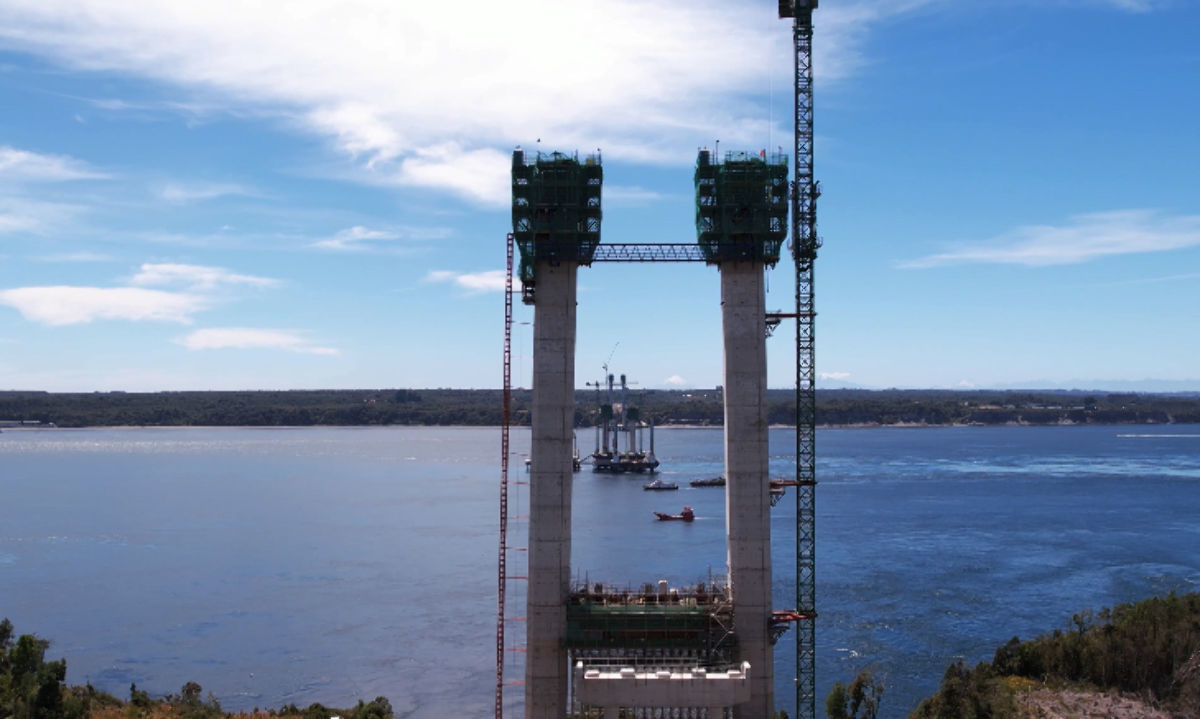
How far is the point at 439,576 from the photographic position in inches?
4040

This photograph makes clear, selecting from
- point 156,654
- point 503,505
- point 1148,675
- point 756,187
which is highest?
point 756,187

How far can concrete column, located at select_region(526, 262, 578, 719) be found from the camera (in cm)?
4497

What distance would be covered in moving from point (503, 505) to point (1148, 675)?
114 feet

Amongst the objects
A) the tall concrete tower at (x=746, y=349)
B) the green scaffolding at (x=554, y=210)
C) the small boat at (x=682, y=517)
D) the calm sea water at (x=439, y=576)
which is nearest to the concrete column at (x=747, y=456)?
the tall concrete tower at (x=746, y=349)

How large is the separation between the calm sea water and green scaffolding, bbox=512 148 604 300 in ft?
105

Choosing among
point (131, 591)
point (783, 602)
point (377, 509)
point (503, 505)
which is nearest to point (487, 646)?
point (783, 602)

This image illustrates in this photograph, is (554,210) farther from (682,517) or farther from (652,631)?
(682,517)

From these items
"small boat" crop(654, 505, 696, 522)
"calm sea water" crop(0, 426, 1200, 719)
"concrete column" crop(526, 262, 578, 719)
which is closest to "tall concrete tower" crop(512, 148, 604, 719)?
"concrete column" crop(526, 262, 578, 719)

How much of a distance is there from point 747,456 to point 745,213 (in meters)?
11.1

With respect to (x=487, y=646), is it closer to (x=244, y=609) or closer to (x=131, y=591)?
(x=244, y=609)

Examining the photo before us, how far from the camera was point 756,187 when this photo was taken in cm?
4672

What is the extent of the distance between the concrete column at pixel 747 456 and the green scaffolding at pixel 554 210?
260 inches

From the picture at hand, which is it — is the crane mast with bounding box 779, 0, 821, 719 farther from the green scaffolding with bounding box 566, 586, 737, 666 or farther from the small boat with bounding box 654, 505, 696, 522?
the small boat with bounding box 654, 505, 696, 522

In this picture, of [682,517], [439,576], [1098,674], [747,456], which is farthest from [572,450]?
[682,517]
